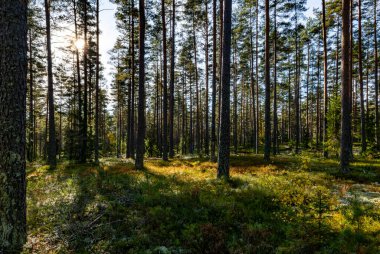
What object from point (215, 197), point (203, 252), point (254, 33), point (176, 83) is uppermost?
point (254, 33)

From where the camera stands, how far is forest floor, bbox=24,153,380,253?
537 cm

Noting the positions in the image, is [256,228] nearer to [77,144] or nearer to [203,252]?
[203,252]

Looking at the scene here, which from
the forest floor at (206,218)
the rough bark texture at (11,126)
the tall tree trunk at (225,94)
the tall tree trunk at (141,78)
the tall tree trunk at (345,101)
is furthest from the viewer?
the tall tree trunk at (141,78)

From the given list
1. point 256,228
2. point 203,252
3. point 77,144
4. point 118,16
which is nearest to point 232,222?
point 256,228

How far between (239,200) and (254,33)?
908 inches

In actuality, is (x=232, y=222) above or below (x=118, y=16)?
below

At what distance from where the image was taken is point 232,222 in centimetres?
633

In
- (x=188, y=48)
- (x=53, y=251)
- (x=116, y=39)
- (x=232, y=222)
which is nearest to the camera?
(x=53, y=251)

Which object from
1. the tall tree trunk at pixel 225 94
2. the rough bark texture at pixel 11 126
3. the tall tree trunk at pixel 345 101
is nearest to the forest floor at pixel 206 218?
the rough bark texture at pixel 11 126

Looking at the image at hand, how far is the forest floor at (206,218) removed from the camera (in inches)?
211

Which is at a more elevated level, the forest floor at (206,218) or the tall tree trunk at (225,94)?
the tall tree trunk at (225,94)

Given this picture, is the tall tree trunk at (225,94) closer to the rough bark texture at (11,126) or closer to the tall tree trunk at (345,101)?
the tall tree trunk at (345,101)

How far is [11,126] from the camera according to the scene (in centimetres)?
450

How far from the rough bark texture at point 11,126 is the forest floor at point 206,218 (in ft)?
2.59
